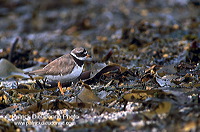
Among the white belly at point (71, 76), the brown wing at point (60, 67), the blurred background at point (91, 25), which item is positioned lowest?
the white belly at point (71, 76)

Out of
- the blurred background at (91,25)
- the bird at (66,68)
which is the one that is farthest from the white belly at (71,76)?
the blurred background at (91,25)

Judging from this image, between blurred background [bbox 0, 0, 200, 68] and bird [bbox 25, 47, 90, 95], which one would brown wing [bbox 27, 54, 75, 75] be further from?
blurred background [bbox 0, 0, 200, 68]

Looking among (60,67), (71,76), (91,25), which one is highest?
(91,25)

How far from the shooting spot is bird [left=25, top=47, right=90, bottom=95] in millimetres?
4164

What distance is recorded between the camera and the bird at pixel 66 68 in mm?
4164

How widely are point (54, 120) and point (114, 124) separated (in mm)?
728

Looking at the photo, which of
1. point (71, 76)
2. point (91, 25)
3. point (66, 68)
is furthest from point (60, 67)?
point (91, 25)

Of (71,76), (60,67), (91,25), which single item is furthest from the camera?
(91,25)

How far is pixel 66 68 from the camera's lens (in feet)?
13.8

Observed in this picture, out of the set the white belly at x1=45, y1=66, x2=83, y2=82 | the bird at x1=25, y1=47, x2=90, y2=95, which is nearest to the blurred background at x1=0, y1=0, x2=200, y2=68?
the bird at x1=25, y1=47, x2=90, y2=95

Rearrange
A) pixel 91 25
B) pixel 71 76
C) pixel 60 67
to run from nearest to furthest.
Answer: pixel 71 76 → pixel 60 67 → pixel 91 25

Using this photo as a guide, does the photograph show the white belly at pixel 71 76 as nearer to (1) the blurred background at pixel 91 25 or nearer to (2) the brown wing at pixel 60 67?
(2) the brown wing at pixel 60 67

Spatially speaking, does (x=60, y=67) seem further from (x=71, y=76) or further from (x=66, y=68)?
(x=71, y=76)

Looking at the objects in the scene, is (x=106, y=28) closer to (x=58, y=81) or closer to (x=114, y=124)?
(x=58, y=81)
